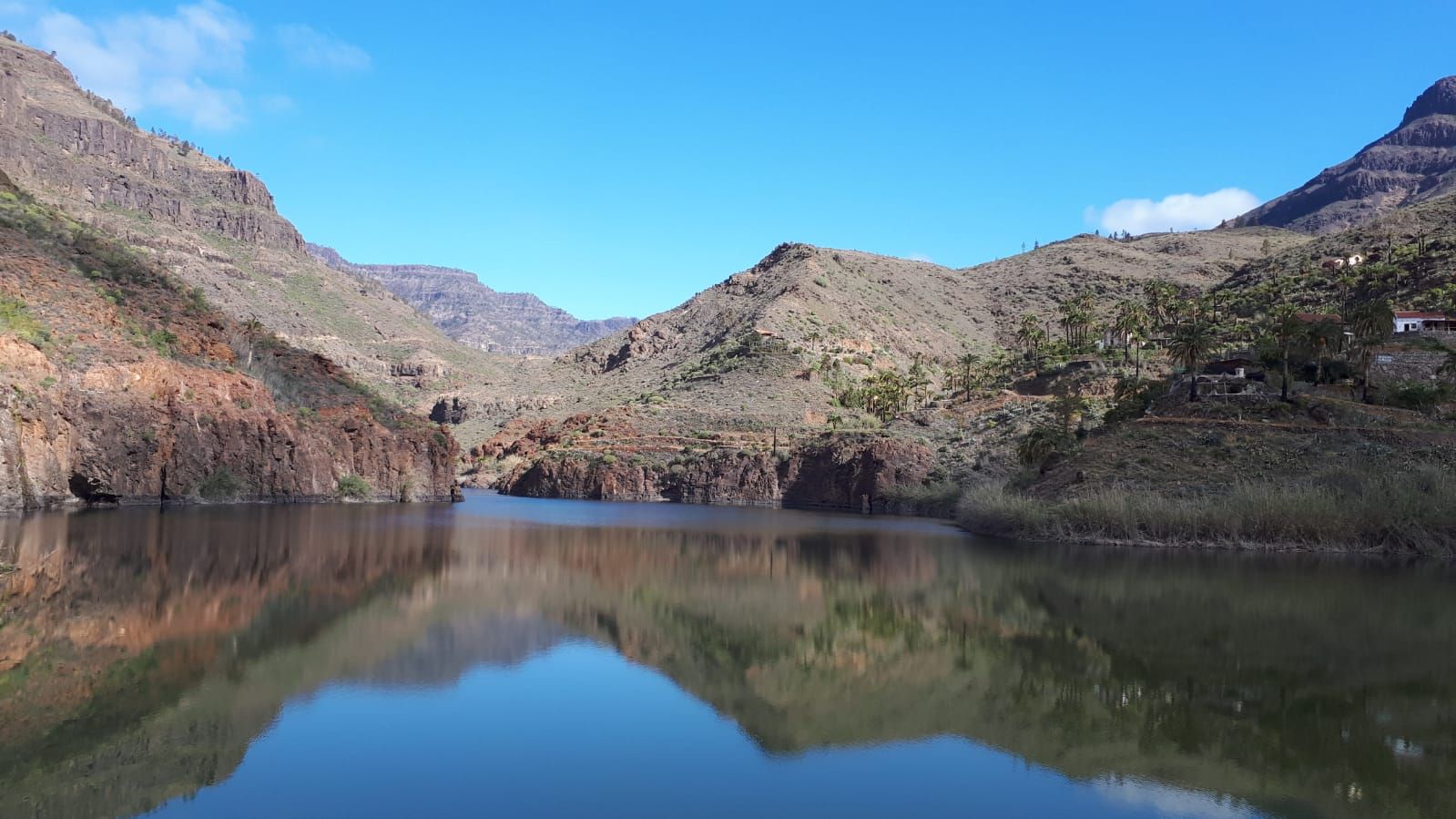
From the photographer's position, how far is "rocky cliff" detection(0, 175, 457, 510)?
4597cm

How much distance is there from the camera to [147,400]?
52719mm

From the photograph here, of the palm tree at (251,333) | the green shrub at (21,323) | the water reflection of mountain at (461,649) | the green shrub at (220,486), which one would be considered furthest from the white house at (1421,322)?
the green shrub at (21,323)

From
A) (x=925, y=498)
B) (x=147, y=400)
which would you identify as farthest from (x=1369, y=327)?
(x=147, y=400)

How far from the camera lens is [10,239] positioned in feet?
177

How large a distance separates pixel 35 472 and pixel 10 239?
17.0 metres

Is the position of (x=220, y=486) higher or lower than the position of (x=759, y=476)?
lower

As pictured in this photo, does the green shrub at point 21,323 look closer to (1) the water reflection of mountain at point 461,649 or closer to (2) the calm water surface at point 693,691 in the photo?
(2) the calm water surface at point 693,691

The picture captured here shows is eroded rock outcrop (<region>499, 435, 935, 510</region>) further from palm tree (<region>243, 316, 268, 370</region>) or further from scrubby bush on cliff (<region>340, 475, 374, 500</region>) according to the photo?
palm tree (<region>243, 316, 268, 370</region>)

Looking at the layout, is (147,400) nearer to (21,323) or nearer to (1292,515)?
(21,323)

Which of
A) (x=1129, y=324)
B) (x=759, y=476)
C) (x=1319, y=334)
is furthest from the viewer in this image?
(x=1129, y=324)

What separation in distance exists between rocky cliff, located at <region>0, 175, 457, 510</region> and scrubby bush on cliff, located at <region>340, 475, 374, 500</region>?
0.09 meters

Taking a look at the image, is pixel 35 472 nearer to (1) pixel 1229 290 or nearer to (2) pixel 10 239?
(2) pixel 10 239

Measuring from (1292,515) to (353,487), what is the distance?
5672cm

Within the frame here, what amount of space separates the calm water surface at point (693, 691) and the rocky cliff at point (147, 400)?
1923 centimetres
